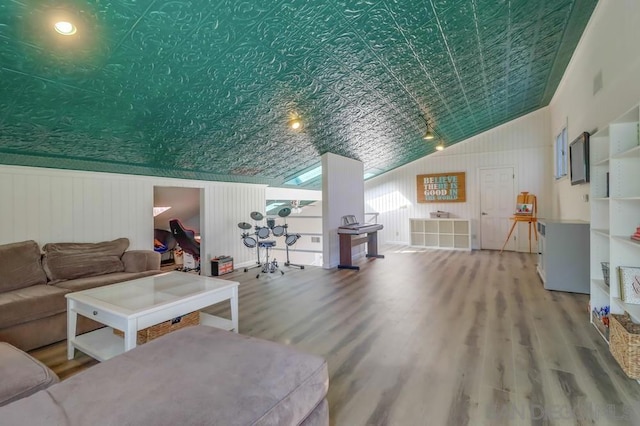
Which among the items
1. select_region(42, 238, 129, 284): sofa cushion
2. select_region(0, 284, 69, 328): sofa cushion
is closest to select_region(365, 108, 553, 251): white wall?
select_region(42, 238, 129, 284): sofa cushion

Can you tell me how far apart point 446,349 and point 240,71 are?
122 inches

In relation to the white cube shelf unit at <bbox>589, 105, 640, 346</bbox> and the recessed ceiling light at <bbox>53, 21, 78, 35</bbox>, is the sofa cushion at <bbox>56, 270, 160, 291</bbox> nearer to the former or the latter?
the recessed ceiling light at <bbox>53, 21, 78, 35</bbox>

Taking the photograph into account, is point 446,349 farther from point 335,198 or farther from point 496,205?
point 496,205

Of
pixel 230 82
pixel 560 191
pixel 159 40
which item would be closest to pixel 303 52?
pixel 230 82

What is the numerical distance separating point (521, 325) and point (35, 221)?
18.0ft

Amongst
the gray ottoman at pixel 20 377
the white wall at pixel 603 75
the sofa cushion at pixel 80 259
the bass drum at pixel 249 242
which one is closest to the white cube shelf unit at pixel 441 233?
the white wall at pixel 603 75

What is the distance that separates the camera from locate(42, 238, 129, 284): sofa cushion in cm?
332

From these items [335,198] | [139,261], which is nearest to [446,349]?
[139,261]

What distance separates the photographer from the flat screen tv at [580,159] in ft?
12.3

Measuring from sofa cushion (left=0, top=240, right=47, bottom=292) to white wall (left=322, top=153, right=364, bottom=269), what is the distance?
410cm

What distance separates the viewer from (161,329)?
8.51 feet

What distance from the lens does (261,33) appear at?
250 cm

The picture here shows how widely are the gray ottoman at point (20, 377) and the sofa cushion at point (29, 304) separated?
1.20 meters

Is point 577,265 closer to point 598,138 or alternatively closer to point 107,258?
point 598,138
